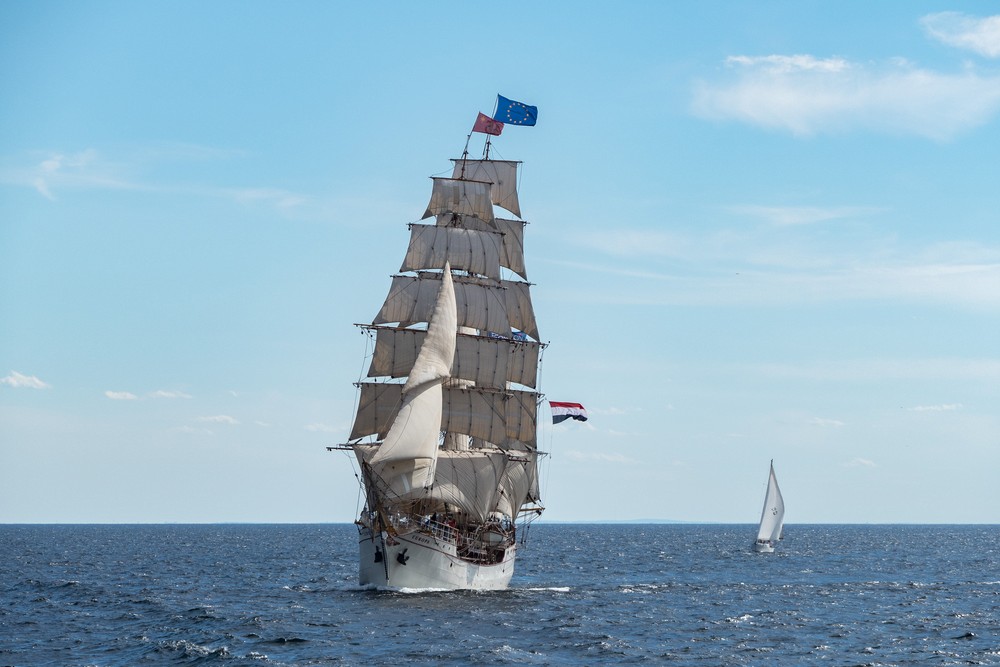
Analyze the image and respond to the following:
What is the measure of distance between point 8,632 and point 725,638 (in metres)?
31.2

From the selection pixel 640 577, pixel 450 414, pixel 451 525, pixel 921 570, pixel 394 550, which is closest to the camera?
pixel 394 550

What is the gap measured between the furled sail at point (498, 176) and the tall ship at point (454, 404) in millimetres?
75

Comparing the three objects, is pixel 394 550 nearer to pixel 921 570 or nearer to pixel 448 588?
pixel 448 588

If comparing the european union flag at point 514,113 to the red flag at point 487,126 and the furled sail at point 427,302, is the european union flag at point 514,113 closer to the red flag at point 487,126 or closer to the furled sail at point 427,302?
the red flag at point 487,126

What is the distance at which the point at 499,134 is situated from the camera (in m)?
78.9

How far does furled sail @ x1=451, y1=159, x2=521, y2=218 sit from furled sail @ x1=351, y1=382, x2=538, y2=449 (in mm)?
16005

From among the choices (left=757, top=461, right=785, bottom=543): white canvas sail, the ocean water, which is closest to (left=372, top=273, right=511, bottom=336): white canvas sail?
the ocean water

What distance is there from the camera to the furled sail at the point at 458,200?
8125 centimetres

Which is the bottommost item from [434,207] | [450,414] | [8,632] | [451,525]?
[8,632]

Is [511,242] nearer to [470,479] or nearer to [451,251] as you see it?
[451,251]

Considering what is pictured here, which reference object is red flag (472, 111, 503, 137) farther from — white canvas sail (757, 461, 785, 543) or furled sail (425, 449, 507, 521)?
white canvas sail (757, 461, 785, 543)

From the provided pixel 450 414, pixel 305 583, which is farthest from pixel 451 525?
pixel 305 583

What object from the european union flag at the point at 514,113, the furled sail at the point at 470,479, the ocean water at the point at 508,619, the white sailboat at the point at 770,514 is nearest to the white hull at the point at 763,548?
the white sailboat at the point at 770,514

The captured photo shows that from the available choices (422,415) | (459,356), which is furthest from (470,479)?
(459,356)
